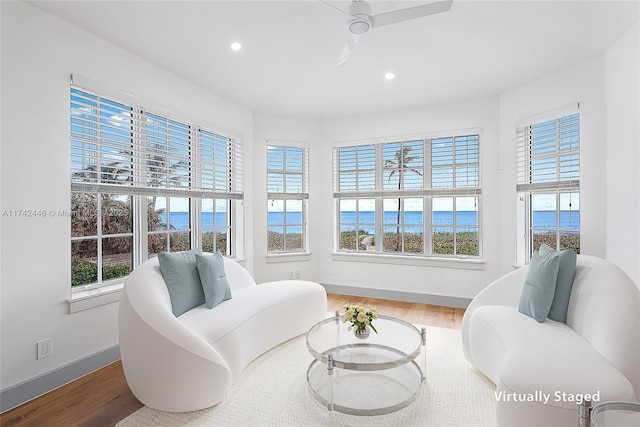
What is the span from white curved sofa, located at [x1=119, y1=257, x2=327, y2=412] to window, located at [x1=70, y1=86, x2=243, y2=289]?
0.69m

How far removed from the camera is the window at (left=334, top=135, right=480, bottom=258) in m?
4.37

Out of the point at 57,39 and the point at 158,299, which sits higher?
the point at 57,39

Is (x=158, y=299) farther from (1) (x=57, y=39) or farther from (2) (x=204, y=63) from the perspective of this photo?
(2) (x=204, y=63)

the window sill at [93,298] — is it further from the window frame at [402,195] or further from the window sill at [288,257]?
the window frame at [402,195]

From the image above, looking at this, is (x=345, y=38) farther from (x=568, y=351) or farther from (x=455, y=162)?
(x=568, y=351)

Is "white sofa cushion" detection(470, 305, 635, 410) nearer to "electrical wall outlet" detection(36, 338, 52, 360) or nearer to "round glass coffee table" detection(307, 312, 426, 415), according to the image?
"round glass coffee table" detection(307, 312, 426, 415)

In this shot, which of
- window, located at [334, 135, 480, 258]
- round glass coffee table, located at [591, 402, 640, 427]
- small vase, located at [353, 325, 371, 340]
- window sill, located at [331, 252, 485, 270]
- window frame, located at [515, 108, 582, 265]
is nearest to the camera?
round glass coffee table, located at [591, 402, 640, 427]

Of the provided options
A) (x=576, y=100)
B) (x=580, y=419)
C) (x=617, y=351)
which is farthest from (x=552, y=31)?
(x=580, y=419)

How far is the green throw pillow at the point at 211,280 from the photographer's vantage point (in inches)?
106

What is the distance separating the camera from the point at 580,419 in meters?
1.40

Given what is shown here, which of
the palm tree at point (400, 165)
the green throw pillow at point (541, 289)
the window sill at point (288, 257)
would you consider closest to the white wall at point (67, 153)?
the palm tree at point (400, 165)

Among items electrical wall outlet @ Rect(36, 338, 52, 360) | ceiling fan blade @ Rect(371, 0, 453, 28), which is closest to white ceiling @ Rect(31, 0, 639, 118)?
ceiling fan blade @ Rect(371, 0, 453, 28)

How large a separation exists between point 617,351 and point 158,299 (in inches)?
106

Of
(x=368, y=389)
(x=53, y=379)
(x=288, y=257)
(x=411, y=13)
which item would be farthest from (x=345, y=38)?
(x=53, y=379)
